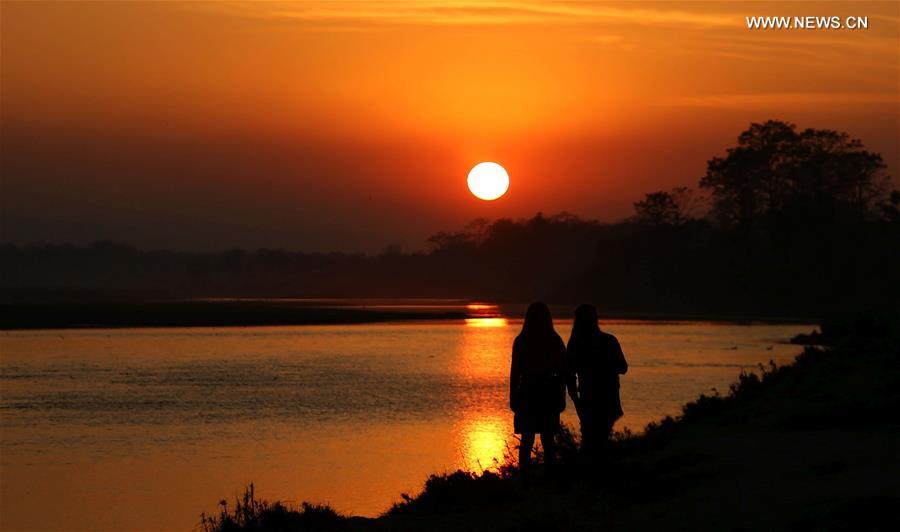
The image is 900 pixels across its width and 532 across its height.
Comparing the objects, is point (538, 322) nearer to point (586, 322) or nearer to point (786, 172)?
point (586, 322)

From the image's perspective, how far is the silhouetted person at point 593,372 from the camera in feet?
44.8

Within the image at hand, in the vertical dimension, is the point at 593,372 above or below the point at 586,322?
below

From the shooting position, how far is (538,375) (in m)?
13.8

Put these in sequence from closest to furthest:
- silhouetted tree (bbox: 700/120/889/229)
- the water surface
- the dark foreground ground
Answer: the dark foreground ground
the water surface
silhouetted tree (bbox: 700/120/889/229)

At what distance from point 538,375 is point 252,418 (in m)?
17.1

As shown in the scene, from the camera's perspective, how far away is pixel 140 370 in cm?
4512

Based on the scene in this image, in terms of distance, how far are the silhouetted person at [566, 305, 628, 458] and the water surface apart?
4.59 metres

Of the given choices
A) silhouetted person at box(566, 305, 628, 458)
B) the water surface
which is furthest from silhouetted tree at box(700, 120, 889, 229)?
silhouetted person at box(566, 305, 628, 458)

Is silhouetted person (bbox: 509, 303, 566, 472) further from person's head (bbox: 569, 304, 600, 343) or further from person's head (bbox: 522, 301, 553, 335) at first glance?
person's head (bbox: 569, 304, 600, 343)

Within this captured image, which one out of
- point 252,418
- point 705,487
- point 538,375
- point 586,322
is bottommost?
point 252,418

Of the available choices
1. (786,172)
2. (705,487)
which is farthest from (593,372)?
(786,172)

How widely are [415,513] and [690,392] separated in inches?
896

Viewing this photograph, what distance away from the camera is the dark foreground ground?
11109 millimetres

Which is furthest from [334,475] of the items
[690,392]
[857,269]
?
[857,269]
